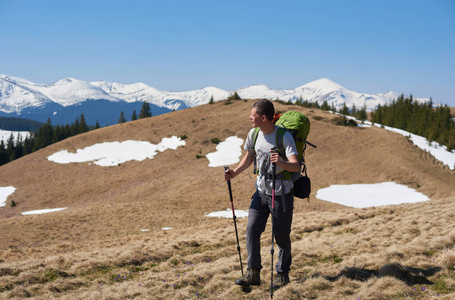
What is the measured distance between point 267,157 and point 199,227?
12.3 m

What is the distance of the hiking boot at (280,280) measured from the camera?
5742mm

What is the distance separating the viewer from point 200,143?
147 feet

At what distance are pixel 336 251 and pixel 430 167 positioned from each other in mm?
30104

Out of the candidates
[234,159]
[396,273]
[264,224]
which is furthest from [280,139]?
[234,159]

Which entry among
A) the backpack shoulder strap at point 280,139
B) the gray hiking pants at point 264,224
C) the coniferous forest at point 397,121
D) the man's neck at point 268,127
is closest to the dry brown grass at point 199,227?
the gray hiking pants at point 264,224

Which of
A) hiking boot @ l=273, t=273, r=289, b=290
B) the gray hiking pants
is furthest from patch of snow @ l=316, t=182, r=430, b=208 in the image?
the gray hiking pants

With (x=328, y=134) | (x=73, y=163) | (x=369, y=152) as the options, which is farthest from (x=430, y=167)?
(x=73, y=163)

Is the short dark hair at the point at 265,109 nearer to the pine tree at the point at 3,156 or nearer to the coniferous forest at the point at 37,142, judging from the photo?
the coniferous forest at the point at 37,142

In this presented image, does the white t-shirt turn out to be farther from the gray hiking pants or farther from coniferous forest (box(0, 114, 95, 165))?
coniferous forest (box(0, 114, 95, 165))

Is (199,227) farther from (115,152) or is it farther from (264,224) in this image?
(115,152)

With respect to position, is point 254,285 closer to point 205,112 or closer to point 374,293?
point 374,293

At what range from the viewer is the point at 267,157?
5.48 meters

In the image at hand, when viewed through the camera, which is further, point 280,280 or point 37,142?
point 37,142

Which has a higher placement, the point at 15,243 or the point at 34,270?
the point at 34,270
